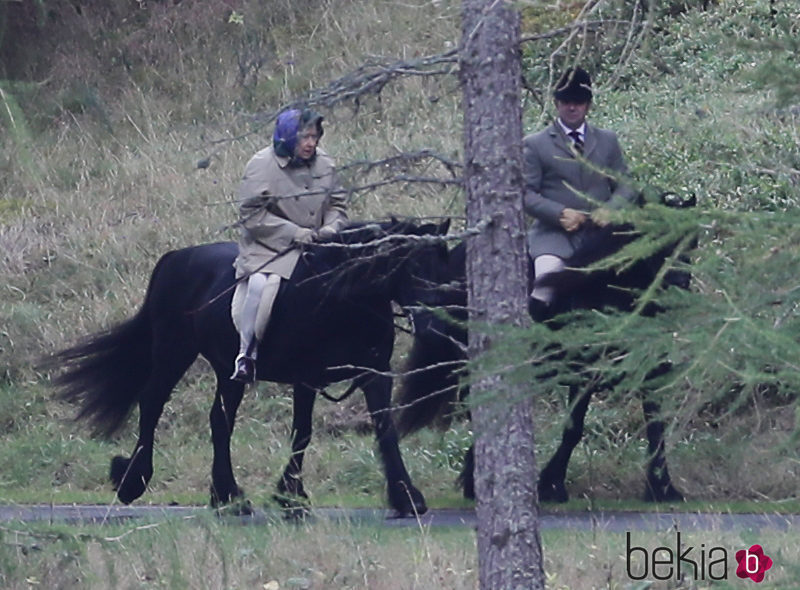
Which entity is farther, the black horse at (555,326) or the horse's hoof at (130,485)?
the horse's hoof at (130,485)

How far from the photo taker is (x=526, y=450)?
5.35m

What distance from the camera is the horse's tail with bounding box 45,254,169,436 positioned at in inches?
415

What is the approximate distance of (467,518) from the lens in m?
9.06

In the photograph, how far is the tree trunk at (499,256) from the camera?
5262 mm

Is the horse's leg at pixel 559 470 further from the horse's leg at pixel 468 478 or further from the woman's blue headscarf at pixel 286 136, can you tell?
the woman's blue headscarf at pixel 286 136

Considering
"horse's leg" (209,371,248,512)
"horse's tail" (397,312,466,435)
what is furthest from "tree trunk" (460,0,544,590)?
"horse's leg" (209,371,248,512)

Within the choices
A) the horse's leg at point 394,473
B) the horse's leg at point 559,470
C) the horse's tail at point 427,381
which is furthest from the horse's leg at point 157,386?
the horse's leg at point 559,470

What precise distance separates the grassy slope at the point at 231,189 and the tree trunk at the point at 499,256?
1.01 ft

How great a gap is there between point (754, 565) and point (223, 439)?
488 cm

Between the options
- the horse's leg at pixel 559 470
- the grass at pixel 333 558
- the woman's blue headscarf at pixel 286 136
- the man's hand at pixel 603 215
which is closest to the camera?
the man's hand at pixel 603 215

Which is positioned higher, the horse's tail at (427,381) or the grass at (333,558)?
the horse's tail at (427,381)

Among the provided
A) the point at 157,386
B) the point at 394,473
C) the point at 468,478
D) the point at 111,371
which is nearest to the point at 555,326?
the point at 394,473

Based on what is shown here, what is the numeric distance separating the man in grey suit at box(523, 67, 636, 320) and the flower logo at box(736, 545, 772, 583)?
3.03 metres

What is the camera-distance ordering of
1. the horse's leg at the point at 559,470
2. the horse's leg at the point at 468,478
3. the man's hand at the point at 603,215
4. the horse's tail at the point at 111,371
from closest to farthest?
the man's hand at the point at 603,215, the horse's leg at the point at 559,470, the horse's leg at the point at 468,478, the horse's tail at the point at 111,371
